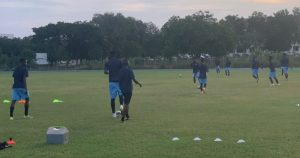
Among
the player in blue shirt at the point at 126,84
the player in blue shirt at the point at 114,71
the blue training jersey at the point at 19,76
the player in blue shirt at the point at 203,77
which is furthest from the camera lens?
the player in blue shirt at the point at 203,77

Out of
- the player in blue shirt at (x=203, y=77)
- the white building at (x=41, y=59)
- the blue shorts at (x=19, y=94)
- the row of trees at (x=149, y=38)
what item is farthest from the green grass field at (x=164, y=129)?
the white building at (x=41, y=59)

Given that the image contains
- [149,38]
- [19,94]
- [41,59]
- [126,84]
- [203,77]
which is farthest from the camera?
[149,38]

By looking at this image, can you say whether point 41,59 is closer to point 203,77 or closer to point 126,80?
point 203,77

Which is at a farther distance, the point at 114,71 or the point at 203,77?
the point at 203,77

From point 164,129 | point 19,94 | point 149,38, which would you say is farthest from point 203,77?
point 149,38

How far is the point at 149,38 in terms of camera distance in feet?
375

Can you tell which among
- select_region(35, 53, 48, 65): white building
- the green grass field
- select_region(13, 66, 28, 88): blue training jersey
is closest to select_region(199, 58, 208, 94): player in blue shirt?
the green grass field

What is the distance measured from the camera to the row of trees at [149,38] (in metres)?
93.8

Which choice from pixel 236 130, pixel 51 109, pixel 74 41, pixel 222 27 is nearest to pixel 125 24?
pixel 74 41

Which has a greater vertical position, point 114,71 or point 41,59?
point 114,71

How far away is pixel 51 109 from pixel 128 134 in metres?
8.37

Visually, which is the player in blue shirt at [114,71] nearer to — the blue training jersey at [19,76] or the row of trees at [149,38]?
the blue training jersey at [19,76]

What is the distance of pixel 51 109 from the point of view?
2105 cm

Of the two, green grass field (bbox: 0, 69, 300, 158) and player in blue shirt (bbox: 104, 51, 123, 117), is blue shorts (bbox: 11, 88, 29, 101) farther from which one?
player in blue shirt (bbox: 104, 51, 123, 117)
